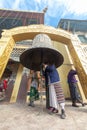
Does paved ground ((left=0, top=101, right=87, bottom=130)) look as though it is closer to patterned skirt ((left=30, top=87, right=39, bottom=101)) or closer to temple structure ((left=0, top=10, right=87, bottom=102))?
patterned skirt ((left=30, top=87, right=39, bottom=101))

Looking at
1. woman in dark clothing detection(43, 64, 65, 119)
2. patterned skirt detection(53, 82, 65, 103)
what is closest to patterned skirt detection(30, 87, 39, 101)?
woman in dark clothing detection(43, 64, 65, 119)

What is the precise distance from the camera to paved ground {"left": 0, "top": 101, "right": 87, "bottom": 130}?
10.4 ft

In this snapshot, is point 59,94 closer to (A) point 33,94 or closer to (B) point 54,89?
(B) point 54,89

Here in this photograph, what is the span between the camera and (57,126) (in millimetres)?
3248

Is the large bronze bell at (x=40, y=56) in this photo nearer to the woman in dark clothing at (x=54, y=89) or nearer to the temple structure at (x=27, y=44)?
the woman in dark clothing at (x=54, y=89)

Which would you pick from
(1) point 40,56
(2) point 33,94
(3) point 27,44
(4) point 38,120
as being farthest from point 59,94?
(3) point 27,44

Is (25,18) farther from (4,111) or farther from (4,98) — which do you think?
(4,111)

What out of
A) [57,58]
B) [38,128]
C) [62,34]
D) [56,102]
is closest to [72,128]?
[38,128]

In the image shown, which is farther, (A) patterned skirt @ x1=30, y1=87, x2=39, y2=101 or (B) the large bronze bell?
(A) patterned skirt @ x1=30, y1=87, x2=39, y2=101

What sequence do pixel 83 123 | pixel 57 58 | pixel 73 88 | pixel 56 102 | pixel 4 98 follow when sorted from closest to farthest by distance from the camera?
pixel 83 123 < pixel 56 102 < pixel 57 58 < pixel 73 88 < pixel 4 98

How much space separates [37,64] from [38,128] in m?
2.28

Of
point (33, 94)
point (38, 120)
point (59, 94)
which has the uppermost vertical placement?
point (33, 94)

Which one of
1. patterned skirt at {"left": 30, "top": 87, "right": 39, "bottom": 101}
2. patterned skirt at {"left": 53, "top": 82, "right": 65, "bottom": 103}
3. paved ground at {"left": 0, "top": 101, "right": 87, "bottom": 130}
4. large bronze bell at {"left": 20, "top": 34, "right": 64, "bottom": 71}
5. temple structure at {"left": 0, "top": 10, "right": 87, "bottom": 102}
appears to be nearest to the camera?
paved ground at {"left": 0, "top": 101, "right": 87, "bottom": 130}

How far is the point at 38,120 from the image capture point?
11.7 ft
